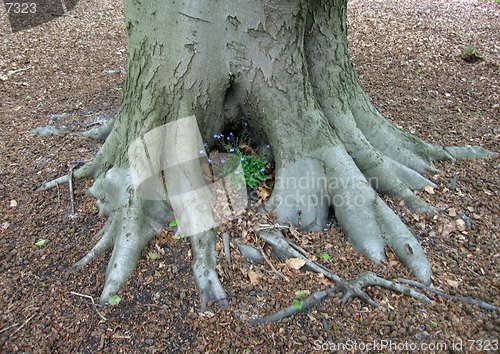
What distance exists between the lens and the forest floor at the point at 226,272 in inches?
94.2

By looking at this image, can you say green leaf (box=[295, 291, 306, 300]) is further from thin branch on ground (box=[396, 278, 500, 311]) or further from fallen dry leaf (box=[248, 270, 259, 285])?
→ thin branch on ground (box=[396, 278, 500, 311])

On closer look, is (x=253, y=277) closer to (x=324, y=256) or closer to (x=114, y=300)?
(x=324, y=256)

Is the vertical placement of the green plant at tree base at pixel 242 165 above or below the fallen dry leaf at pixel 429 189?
above

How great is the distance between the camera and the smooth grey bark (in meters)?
2.86

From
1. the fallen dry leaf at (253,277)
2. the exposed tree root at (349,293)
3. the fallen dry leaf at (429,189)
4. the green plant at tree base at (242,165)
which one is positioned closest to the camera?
the exposed tree root at (349,293)

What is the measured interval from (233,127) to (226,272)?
131 cm

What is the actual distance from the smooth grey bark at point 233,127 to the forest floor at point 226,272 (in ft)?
0.47

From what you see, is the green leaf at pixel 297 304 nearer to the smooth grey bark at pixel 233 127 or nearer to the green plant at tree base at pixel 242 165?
the smooth grey bark at pixel 233 127

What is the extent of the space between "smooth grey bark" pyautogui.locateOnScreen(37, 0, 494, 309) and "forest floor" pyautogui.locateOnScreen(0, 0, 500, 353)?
144 mm

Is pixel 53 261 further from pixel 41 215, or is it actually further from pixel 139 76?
pixel 139 76

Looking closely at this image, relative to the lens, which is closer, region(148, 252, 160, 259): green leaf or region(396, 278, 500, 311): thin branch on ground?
region(396, 278, 500, 311): thin branch on ground

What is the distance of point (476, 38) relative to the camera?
734 cm

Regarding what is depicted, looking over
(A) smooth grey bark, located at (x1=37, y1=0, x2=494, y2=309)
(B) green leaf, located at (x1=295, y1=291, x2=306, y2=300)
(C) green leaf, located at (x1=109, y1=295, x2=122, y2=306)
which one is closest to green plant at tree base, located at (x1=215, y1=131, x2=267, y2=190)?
(A) smooth grey bark, located at (x1=37, y1=0, x2=494, y2=309)

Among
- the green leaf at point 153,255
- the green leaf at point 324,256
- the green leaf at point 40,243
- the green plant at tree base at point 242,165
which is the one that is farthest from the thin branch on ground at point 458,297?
the green leaf at point 40,243
